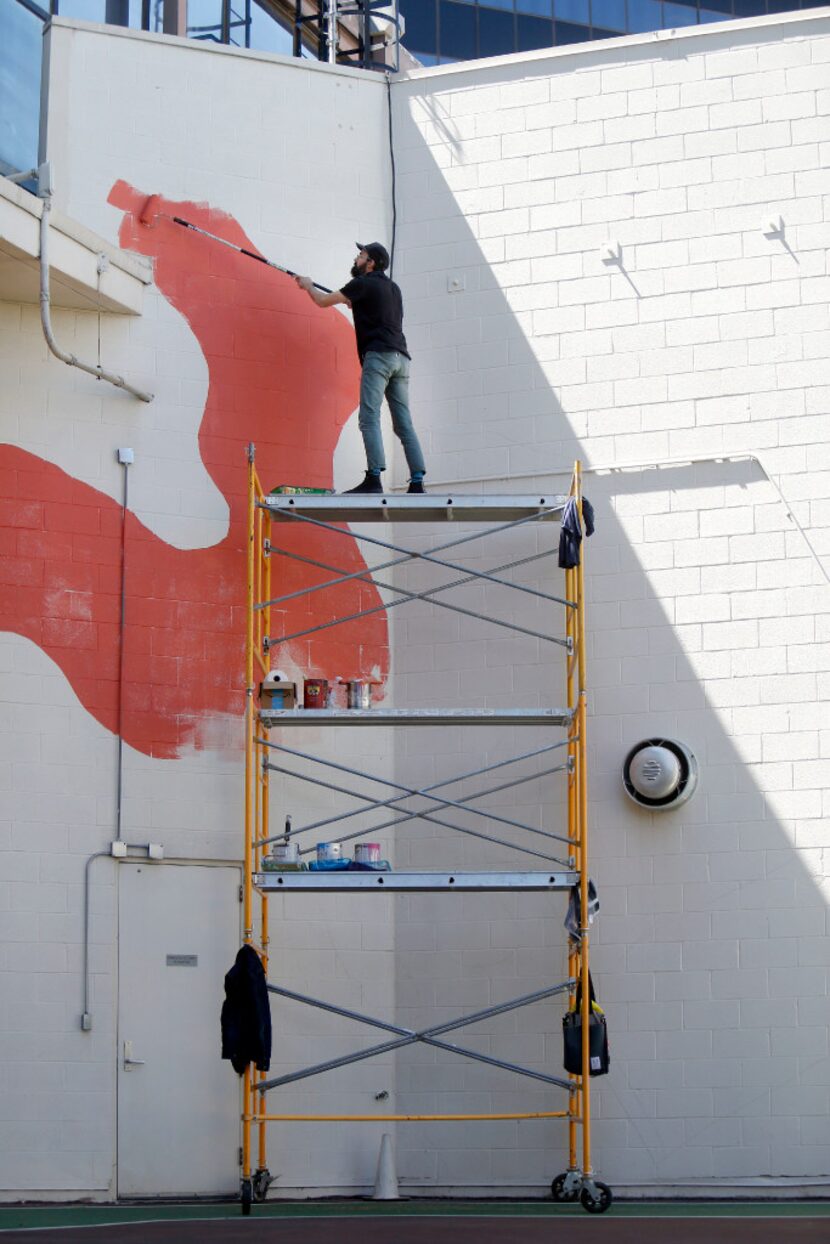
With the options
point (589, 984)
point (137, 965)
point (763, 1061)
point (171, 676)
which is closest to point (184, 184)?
point (171, 676)

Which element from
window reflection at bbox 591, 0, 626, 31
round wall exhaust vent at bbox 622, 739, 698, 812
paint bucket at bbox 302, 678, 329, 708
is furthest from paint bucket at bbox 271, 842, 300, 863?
window reflection at bbox 591, 0, 626, 31

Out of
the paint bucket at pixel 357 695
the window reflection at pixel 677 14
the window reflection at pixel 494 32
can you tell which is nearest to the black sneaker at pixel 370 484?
the paint bucket at pixel 357 695

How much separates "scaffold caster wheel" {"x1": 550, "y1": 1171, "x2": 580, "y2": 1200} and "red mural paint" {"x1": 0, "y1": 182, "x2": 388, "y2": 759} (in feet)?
10.1

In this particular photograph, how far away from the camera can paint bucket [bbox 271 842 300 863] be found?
927 centimetres

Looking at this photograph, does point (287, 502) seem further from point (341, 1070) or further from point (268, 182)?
point (341, 1070)

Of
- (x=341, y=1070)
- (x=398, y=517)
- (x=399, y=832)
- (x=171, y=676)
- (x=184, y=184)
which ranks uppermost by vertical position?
(x=184, y=184)

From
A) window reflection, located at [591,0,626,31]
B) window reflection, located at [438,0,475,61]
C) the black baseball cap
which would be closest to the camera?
the black baseball cap

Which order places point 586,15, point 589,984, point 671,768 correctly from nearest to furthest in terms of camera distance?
1. point 589,984
2. point 671,768
3. point 586,15

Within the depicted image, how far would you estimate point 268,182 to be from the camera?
1091 cm

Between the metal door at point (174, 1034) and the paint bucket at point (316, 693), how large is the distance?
1.14 metres

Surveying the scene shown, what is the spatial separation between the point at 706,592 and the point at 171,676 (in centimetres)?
313

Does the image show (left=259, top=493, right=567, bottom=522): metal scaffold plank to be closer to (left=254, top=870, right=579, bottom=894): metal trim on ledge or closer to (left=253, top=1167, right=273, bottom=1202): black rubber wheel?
(left=254, top=870, right=579, bottom=894): metal trim on ledge

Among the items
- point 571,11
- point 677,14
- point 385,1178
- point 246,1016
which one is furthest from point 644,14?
point 246,1016

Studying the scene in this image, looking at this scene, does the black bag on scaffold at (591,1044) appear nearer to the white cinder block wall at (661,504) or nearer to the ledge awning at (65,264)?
the white cinder block wall at (661,504)
